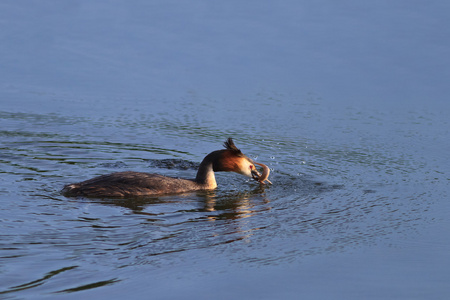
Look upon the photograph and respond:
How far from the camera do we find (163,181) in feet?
37.7

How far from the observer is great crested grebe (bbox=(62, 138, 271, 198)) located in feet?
36.4

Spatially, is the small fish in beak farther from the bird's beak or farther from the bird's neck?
the bird's neck

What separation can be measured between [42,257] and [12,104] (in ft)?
28.0

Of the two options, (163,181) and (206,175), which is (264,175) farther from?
(163,181)

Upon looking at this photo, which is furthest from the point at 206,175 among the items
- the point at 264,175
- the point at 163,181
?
the point at 264,175

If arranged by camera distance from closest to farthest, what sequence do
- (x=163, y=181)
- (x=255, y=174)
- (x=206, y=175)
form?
(x=163, y=181) → (x=206, y=175) → (x=255, y=174)

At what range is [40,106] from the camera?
15875 millimetres

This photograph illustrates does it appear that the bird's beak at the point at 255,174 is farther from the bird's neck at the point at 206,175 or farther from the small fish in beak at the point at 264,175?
the bird's neck at the point at 206,175

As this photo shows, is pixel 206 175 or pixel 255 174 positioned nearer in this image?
pixel 206 175

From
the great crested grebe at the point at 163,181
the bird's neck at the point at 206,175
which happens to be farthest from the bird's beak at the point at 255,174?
the bird's neck at the point at 206,175

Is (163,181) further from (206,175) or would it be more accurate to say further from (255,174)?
(255,174)

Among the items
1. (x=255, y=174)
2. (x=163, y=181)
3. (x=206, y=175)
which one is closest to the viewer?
(x=163, y=181)

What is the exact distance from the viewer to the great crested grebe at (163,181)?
11094 millimetres

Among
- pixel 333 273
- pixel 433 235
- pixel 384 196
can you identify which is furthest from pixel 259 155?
pixel 333 273
